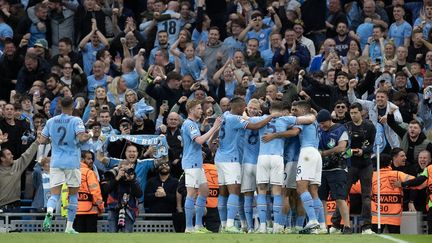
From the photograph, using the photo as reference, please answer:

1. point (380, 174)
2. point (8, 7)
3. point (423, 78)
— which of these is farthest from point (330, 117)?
point (8, 7)

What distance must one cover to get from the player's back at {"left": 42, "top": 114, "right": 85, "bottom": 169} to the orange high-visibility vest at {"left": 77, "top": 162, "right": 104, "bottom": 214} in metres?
1.51

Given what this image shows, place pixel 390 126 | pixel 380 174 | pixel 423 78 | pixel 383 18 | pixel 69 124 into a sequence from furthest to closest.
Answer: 1. pixel 383 18
2. pixel 423 78
3. pixel 390 126
4. pixel 380 174
5. pixel 69 124

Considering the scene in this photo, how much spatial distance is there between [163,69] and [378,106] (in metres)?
5.34

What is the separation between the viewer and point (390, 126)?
89.2 feet

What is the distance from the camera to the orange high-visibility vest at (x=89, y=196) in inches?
986

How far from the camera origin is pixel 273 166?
23406mm

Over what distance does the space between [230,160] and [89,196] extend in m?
2.92

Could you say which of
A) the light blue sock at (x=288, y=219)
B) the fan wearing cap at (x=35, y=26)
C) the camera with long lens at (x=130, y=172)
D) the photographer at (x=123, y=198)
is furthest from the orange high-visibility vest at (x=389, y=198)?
the fan wearing cap at (x=35, y=26)

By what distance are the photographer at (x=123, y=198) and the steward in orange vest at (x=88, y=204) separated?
0.29 m

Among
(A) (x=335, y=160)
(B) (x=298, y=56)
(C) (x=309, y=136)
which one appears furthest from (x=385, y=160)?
(B) (x=298, y=56)

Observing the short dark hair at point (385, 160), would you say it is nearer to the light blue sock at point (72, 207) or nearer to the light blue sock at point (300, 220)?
the light blue sock at point (300, 220)

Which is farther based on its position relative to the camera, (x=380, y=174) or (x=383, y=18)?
(x=383, y=18)

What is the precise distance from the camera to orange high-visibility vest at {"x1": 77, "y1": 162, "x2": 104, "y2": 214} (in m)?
25.0

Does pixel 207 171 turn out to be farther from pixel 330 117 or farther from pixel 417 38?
pixel 417 38
